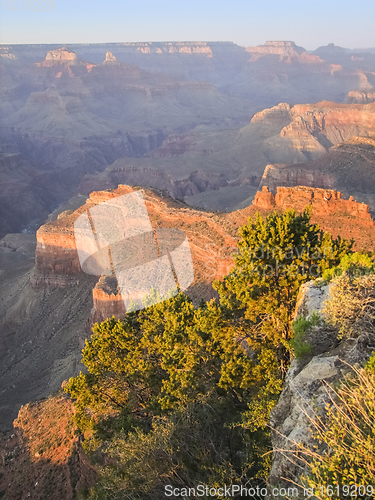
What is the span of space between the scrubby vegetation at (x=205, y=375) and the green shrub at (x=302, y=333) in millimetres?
1217

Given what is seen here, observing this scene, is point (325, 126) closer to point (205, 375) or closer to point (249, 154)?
point (249, 154)

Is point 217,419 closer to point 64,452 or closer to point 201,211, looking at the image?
point 64,452

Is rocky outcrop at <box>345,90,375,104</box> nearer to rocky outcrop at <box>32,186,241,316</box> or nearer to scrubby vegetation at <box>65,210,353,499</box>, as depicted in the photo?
rocky outcrop at <box>32,186,241,316</box>

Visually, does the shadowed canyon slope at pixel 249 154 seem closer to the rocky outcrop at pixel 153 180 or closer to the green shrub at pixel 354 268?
the rocky outcrop at pixel 153 180

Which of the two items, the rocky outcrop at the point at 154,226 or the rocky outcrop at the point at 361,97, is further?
the rocky outcrop at the point at 361,97

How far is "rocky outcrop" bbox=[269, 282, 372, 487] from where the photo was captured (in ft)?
29.1

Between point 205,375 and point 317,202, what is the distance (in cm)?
2459

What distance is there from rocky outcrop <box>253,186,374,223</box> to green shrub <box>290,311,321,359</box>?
23341 millimetres

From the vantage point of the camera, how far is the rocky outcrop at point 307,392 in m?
8.87

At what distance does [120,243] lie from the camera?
148 ft

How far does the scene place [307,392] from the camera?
9.68 metres

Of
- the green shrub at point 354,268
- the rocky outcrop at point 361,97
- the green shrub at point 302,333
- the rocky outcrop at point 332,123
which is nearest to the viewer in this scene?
the green shrub at point 302,333

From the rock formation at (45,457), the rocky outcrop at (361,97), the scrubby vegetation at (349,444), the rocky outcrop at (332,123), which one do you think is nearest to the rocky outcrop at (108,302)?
the rock formation at (45,457)

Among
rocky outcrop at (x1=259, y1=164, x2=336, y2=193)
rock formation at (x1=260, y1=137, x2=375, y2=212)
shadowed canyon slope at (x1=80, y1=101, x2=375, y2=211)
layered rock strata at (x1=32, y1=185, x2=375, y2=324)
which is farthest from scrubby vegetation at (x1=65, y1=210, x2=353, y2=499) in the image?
shadowed canyon slope at (x1=80, y1=101, x2=375, y2=211)
